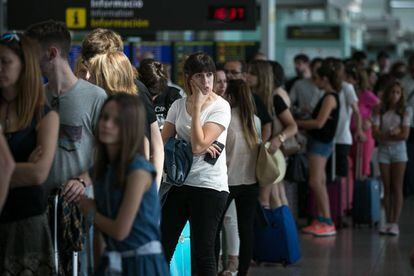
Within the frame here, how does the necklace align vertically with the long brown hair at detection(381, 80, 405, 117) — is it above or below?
above

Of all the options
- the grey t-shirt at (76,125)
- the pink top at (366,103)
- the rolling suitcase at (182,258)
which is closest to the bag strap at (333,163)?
the pink top at (366,103)

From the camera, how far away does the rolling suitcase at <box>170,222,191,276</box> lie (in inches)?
278

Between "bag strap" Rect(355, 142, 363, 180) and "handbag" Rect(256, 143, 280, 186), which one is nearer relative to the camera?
"handbag" Rect(256, 143, 280, 186)

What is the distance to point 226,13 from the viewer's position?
12352 millimetres

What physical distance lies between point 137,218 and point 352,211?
26.4 feet

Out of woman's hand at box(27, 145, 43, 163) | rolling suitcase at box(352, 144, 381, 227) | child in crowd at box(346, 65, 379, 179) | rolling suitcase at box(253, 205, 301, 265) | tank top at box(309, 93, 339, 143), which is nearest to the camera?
woman's hand at box(27, 145, 43, 163)

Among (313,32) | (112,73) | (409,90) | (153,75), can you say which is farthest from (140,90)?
Result: (313,32)

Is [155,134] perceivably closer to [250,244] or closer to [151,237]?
[151,237]

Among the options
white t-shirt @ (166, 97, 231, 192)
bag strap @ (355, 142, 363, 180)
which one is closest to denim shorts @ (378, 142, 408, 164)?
bag strap @ (355, 142, 363, 180)

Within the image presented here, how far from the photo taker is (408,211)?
1416cm

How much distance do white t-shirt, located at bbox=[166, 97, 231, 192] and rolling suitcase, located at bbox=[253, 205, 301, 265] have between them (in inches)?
87.1

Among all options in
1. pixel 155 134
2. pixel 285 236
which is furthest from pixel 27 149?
pixel 285 236

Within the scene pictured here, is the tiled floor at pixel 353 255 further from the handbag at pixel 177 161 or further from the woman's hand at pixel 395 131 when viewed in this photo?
the handbag at pixel 177 161

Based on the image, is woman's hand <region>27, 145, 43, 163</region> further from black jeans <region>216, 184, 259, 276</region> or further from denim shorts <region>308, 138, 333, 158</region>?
denim shorts <region>308, 138, 333, 158</region>
